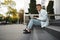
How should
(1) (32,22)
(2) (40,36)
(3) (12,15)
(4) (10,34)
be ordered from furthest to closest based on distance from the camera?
(3) (12,15) < (4) (10,34) < (1) (32,22) < (2) (40,36)

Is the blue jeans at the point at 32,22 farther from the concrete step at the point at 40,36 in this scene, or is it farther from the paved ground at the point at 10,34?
the concrete step at the point at 40,36

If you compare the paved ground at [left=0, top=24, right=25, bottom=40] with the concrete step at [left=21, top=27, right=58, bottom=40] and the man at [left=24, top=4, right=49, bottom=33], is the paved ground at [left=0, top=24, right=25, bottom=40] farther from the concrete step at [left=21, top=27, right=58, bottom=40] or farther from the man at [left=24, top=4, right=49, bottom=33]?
the man at [left=24, top=4, right=49, bottom=33]

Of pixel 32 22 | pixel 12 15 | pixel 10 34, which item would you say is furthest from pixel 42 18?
pixel 12 15

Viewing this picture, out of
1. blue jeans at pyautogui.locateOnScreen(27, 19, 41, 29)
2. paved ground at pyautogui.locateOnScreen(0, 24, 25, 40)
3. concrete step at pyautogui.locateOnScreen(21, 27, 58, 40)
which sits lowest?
A: paved ground at pyautogui.locateOnScreen(0, 24, 25, 40)

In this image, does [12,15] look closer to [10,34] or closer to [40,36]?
[10,34]

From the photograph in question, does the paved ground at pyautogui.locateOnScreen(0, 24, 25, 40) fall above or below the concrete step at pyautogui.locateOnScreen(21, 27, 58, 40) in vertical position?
below

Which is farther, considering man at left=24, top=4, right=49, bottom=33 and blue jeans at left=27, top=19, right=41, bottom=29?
blue jeans at left=27, top=19, right=41, bottom=29

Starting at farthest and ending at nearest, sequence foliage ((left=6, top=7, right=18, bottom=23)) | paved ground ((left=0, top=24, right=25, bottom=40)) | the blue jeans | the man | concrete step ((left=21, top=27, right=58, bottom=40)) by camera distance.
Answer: foliage ((left=6, top=7, right=18, bottom=23)) < the blue jeans < the man < paved ground ((left=0, top=24, right=25, bottom=40)) < concrete step ((left=21, top=27, right=58, bottom=40))

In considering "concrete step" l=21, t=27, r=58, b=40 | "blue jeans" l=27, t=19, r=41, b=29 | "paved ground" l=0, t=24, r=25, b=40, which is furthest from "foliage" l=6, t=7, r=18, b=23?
"concrete step" l=21, t=27, r=58, b=40

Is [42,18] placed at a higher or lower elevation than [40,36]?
higher

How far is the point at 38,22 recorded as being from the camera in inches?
314

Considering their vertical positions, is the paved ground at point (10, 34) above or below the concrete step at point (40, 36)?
below

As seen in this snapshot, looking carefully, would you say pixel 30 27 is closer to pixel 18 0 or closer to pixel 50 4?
pixel 50 4

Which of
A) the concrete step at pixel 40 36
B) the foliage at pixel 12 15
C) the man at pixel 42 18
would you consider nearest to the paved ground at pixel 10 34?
the concrete step at pixel 40 36
